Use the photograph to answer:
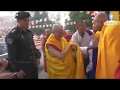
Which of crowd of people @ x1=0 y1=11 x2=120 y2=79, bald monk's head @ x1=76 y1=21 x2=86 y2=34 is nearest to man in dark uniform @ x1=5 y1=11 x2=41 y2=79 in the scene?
crowd of people @ x1=0 y1=11 x2=120 y2=79

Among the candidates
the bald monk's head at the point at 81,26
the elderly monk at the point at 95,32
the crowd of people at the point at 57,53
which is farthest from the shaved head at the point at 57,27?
the elderly monk at the point at 95,32

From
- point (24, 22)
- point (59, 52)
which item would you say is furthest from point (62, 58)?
point (24, 22)

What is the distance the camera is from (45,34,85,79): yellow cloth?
7.52ft

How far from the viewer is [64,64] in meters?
2.29

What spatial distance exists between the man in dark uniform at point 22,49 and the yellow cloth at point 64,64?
12cm

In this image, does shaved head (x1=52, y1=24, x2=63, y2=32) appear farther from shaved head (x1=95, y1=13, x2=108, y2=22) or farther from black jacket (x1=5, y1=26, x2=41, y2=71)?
shaved head (x1=95, y1=13, x2=108, y2=22)

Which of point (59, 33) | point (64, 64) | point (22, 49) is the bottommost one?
point (64, 64)

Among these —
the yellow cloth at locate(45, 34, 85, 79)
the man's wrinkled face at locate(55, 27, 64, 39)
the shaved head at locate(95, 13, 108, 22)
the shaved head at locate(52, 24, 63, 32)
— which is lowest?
the yellow cloth at locate(45, 34, 85, 79)

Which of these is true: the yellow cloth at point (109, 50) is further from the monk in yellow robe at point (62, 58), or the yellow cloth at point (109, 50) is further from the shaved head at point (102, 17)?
the monk in yellow robe at point (62, 58)

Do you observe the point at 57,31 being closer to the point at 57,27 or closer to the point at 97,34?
the point at 57,27

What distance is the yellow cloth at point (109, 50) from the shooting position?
6.56 feet

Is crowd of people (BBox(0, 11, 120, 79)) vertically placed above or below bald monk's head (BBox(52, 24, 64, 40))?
below

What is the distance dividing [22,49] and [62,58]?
1.04 ft
